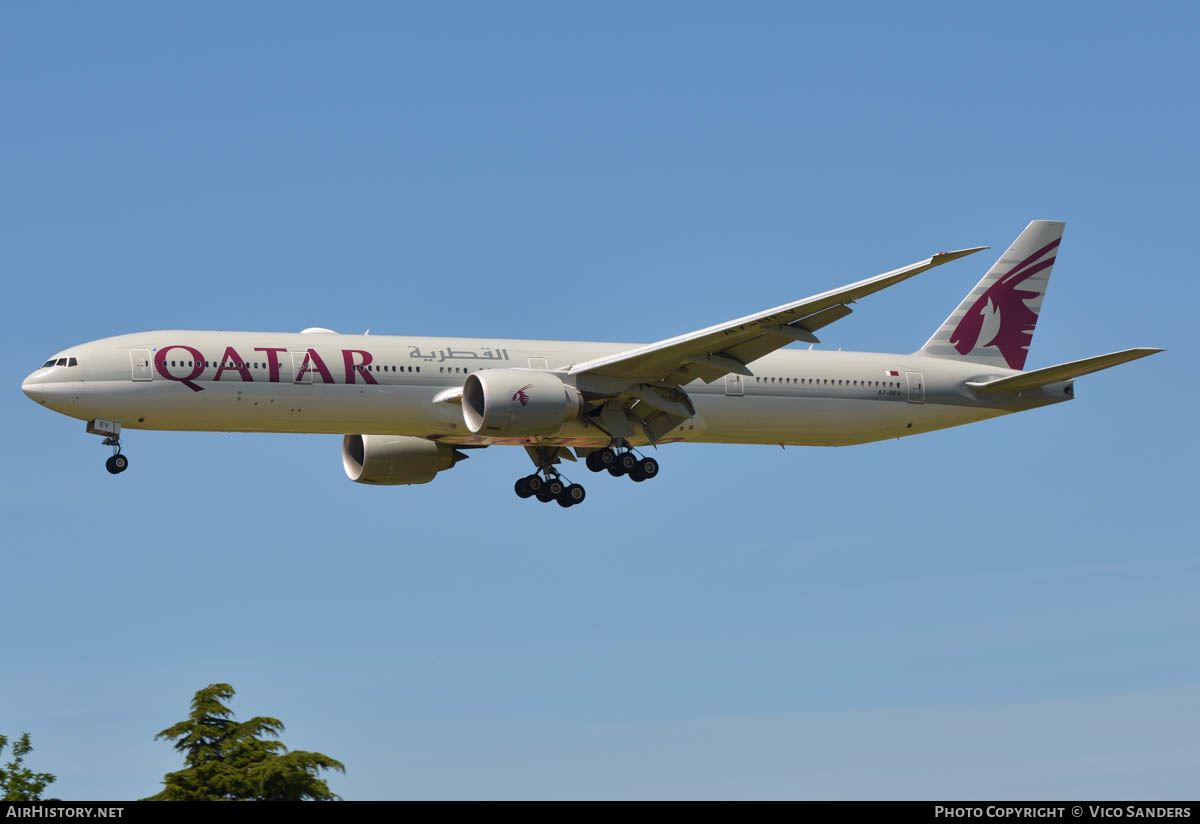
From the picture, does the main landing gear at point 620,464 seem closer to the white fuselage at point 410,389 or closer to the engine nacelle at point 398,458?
the white fuselage at point 410,389

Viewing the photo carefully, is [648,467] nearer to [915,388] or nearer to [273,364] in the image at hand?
[915,388]

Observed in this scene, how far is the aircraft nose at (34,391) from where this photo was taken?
A: 38.8 meters

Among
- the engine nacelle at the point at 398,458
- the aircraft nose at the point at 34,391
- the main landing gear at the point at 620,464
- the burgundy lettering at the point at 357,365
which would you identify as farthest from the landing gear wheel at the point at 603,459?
the aircraft nose at the point at 34,391

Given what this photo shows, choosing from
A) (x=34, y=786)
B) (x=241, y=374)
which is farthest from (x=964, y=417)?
(x=34, y=786)

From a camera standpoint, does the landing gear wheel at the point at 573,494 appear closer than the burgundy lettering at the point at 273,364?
No

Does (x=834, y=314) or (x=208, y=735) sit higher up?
(x=834, y=314)

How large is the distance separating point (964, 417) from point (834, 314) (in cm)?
1007

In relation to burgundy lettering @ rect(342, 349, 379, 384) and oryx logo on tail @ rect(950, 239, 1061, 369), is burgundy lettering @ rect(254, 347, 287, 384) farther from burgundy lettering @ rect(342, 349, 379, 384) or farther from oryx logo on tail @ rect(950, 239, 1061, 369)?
oryx logo on tail @ rect(950, 239, 1061, 369)

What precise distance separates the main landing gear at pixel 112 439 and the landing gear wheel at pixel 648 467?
13.6 meters
